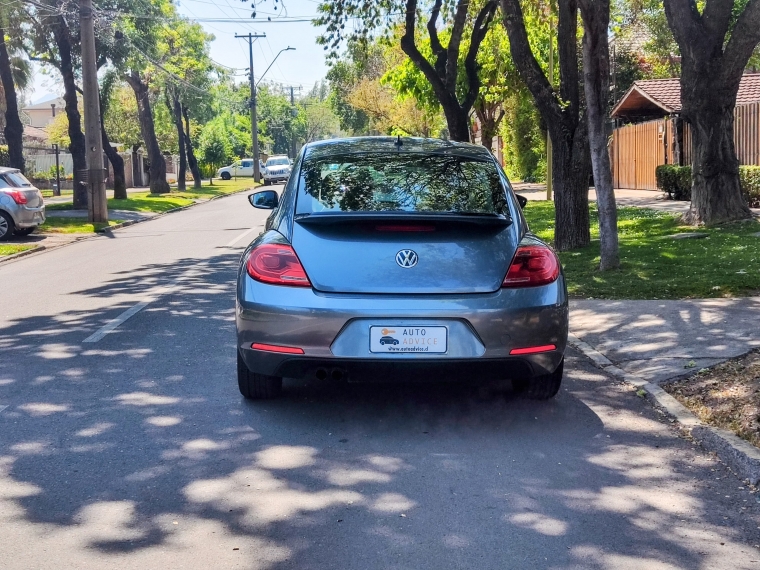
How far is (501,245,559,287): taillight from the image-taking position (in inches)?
221

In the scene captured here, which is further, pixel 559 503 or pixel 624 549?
pixel 559 503

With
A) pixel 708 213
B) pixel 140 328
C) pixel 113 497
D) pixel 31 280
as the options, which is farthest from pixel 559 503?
pixel 708 213

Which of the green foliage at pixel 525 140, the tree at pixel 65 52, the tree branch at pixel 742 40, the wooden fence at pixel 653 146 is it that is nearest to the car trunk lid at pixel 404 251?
the tree branch at pixel 742 40

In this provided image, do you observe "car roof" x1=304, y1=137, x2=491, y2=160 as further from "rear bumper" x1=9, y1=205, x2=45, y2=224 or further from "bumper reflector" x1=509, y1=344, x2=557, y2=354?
"rear bumper" x1=9, y1=205, x2=45, y2=224

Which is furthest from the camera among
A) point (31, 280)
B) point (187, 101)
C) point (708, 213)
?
point (187, 101)

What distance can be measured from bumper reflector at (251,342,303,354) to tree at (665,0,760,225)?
38.9 feet

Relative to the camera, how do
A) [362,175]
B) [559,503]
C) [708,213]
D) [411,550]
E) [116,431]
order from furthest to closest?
[708,213] < [362,175] < [116,431] < [559,503] < [411,550]

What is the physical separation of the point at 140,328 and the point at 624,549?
6.11 m

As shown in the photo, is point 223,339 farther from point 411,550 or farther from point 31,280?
point 31,280

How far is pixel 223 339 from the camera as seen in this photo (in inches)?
337

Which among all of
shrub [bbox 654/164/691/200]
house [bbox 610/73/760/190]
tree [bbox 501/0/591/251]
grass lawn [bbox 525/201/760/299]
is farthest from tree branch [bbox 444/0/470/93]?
tree [bbox 501/0/591/251]

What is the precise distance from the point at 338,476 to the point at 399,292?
3.71 feet

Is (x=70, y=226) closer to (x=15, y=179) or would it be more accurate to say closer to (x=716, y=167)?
(x=15, y=179)

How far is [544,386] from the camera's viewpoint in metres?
6.19
